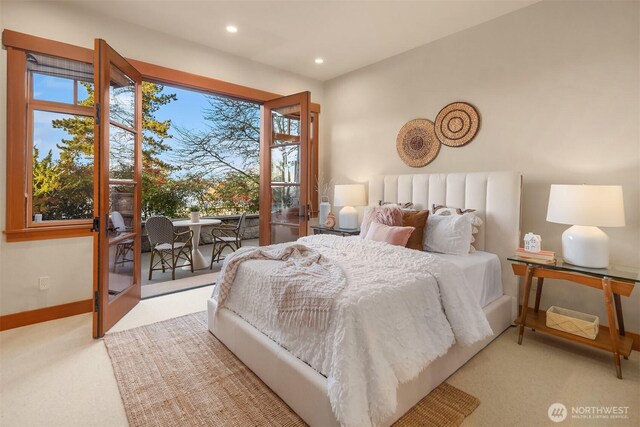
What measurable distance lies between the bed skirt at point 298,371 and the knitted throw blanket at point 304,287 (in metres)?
0.23

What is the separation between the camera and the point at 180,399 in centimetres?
182

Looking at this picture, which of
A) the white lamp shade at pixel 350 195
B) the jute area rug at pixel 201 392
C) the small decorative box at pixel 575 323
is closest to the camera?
the jute area rug at pixel 201 392

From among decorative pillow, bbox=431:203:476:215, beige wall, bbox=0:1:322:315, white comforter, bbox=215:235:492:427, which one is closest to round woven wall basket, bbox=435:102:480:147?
decorative pillow, bbox=431:203:476:215

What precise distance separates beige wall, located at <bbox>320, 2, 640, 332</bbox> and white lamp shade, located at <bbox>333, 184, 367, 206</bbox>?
675 millimetres

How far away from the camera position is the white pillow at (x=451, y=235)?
2750mm

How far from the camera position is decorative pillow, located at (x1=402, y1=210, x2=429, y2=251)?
2830 millimetres

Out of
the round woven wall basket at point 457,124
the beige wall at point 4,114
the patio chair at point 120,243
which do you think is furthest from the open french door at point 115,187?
the round woven wall basket at point 457,124

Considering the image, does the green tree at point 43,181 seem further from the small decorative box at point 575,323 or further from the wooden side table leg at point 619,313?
the wooden side table leg at point 619,313

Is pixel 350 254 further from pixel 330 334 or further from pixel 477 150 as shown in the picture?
pixel 477 150

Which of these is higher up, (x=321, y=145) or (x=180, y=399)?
(x=321, y=145)

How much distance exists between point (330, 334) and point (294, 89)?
3.97 meters

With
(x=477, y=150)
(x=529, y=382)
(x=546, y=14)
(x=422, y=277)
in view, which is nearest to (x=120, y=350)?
(x=422, y=277)

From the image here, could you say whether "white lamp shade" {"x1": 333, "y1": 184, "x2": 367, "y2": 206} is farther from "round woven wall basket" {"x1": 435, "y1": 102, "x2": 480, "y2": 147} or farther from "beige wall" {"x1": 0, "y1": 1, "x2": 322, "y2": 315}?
"beige wall" {"x1": 0, "y1": 1, "x2": 322, "y2": 315}

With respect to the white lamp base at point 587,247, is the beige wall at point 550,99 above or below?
above
